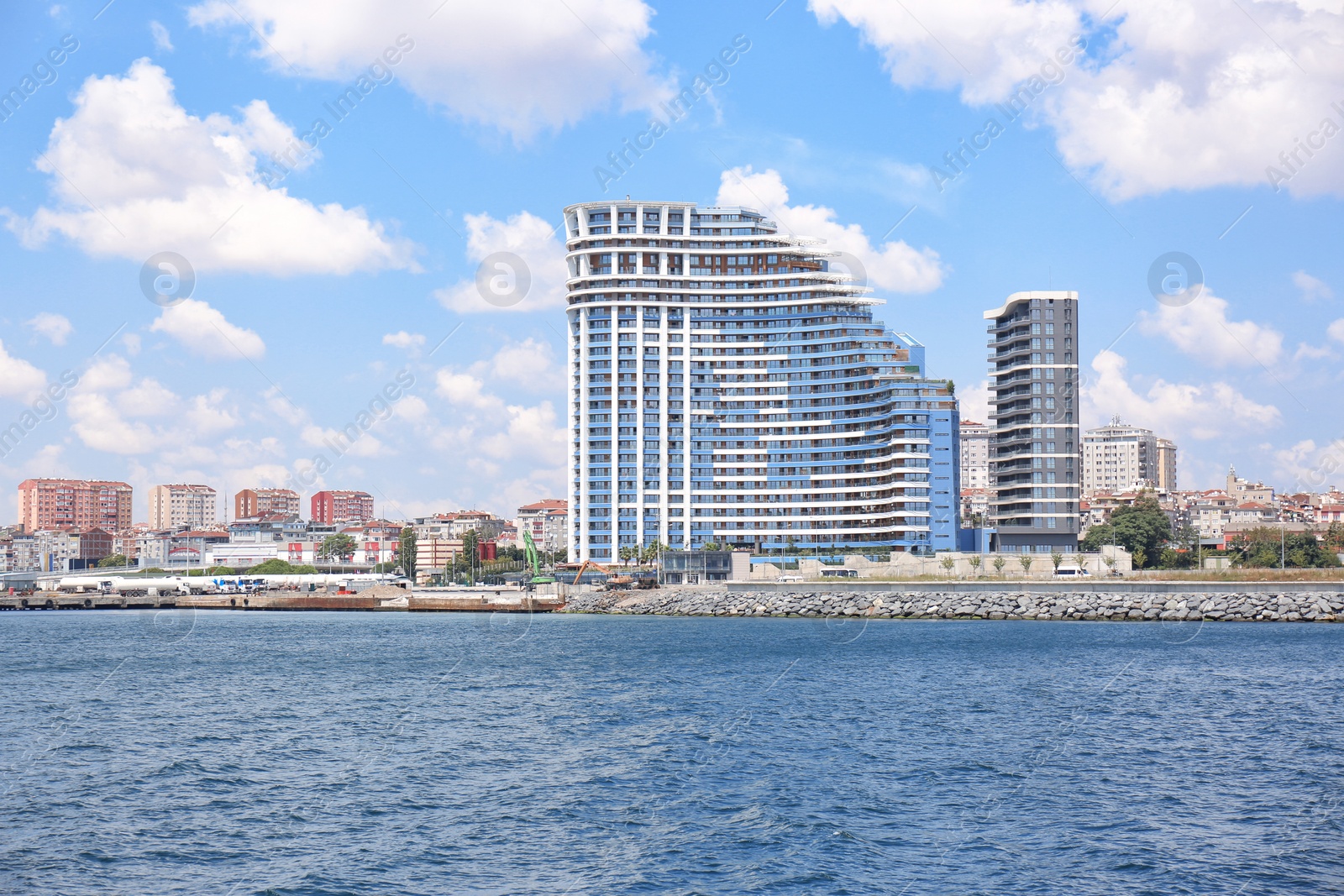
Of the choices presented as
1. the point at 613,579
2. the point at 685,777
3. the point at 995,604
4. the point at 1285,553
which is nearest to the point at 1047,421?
the point at 1285,553

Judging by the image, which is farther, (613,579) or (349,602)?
(349,602)

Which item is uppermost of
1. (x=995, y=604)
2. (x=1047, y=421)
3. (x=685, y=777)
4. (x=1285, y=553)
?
(x=1047, y=421)

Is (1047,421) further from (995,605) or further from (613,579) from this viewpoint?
(613,579)

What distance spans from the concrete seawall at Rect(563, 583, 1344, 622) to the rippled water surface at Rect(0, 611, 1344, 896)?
128ft

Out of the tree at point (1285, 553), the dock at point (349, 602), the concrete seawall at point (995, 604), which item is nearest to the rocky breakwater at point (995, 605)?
the concrete seawall at point (995, 604)

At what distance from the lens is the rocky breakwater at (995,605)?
114688mm

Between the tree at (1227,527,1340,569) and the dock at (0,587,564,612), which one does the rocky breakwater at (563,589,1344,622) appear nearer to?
the dock at (0,587,564,612)

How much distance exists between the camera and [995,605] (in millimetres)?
128250

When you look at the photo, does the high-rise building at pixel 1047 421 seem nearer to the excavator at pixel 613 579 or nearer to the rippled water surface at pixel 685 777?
the excavator at pixel 613 579

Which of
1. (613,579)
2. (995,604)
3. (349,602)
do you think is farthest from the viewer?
(349,602)

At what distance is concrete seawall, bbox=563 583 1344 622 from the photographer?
115 m

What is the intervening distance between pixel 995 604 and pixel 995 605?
764mm

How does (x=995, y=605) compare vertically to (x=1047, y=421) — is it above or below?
below

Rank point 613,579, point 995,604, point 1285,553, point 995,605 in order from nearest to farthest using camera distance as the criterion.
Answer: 1. point 995,605
2. point 995,604
3. point 613,579
4. point 1285,553
